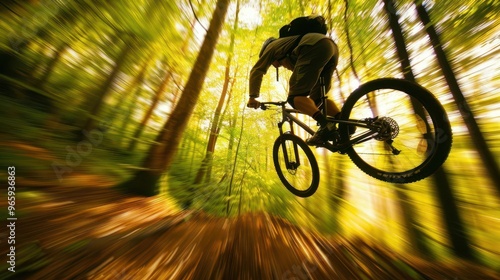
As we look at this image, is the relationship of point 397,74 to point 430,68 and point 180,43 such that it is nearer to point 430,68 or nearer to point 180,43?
point 430,68

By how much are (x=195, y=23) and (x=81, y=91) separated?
7.50ft

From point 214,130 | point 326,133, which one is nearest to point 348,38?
point 326,133

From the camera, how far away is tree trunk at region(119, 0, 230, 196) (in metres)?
3.67

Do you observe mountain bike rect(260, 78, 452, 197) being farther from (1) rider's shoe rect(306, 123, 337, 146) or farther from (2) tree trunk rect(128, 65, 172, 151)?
(2) tree trunk rect(128, 65, 172, 151)

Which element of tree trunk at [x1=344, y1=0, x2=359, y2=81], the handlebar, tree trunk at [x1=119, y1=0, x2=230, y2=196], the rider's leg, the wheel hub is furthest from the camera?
tree trunk at [x1=344, y1=0, x2=359, y2=81]

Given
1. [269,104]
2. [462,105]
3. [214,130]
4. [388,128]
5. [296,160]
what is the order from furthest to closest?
[214,130] → [296,160] → [462,105] → [269,104] → [388,128]

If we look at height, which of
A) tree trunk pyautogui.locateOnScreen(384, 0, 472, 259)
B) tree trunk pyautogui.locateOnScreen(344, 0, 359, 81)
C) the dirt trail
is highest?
tree trunk pyautogui.locateOnScreen(344, 0, 359, 81)

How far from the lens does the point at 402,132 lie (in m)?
2.20

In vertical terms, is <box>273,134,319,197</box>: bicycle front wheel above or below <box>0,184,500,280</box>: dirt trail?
above

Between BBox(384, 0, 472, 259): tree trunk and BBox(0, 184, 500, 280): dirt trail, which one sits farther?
BBox(384, 0, 472, 259): tree trunk

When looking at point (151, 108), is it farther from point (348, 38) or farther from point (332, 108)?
point (348, 38)

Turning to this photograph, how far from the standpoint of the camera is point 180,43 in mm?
3900

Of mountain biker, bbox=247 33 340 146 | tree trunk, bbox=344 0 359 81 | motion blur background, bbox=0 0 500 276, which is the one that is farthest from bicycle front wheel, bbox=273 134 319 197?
tree trunk, bbox=344 0 359 81

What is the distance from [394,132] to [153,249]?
2.57 m
